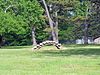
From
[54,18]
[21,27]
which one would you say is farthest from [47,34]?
[21,27]

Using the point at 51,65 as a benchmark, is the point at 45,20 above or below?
below

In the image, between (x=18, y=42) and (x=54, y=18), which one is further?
(x=18, y=42)

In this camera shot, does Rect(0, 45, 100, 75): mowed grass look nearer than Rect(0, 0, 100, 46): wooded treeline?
Yes

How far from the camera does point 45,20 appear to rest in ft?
221

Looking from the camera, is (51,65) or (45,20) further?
(45,20)

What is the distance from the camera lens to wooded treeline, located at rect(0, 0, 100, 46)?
63.1 m

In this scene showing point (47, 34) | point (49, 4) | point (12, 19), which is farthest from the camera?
point (47, 34)

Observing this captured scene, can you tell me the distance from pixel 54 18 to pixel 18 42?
9830 mm

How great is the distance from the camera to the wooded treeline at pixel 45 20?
2484 inches

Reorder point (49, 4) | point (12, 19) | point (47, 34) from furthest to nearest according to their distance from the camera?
point (47, 34) < point (49, 4) < point (12, 19)

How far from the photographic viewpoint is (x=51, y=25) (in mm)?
63344

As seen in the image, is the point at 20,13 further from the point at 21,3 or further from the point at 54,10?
the point at 54,10

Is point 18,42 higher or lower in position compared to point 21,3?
lower

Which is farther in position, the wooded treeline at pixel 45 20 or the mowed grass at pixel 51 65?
the wooded treeline at pixel 45 20
